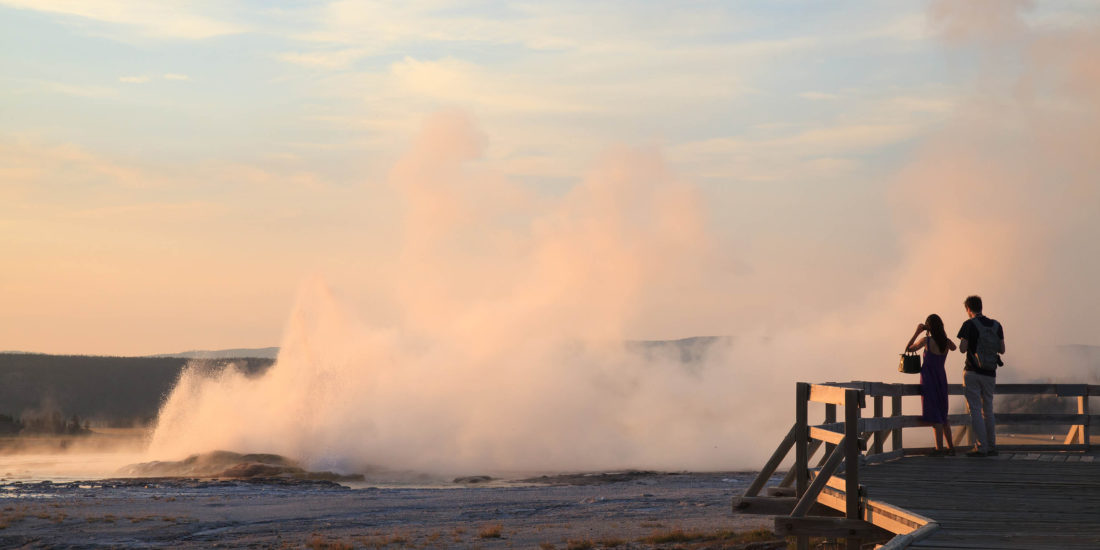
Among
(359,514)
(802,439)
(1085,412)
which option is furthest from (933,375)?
(359,514)

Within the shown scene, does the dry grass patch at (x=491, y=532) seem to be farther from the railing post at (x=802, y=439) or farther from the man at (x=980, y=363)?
the railing post at (x=802, y=439)

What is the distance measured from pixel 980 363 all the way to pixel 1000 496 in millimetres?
4446

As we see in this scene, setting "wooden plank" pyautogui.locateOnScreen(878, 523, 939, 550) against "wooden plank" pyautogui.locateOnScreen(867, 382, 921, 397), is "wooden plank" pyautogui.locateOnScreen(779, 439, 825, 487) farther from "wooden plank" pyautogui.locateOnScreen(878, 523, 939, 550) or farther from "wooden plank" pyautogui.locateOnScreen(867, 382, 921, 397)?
"wooden plank" pyautogui.locateOnScreen(878, 523, 939, 550)

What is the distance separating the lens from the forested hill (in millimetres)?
109500

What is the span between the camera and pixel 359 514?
88.7 ft

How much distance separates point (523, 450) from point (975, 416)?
3732 centimetres

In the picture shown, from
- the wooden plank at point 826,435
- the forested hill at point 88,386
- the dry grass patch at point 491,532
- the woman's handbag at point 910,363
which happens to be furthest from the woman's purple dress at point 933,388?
the forested hill at point 88,386

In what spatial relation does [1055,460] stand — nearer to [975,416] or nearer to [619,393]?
[975,416]

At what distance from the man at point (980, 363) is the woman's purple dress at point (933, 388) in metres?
0.38

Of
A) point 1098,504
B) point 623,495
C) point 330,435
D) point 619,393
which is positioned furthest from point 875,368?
point 1098,504

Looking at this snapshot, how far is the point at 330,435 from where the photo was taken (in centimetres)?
5347

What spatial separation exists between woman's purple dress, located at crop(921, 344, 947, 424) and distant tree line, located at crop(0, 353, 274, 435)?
3429 inches

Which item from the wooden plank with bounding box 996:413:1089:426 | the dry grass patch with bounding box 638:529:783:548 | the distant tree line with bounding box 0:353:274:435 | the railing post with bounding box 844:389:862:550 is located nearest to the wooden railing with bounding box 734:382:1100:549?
the railing post with bounding box 844:389:862:550

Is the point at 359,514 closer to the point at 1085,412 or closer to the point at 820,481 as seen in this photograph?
the point at 1085,412
